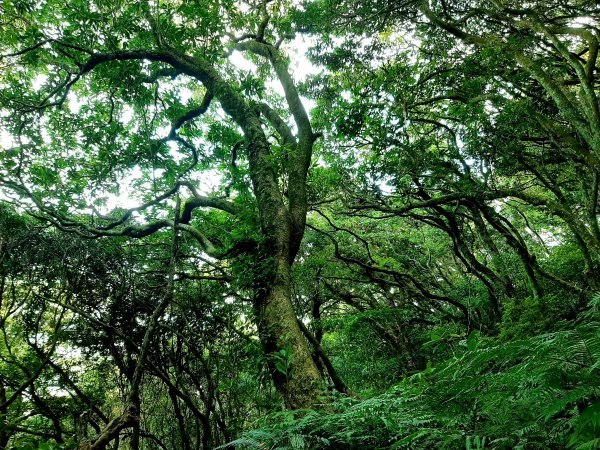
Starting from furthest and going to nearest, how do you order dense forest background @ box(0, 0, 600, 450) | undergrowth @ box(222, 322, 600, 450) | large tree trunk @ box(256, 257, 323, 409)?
1. dense forest background @ box(0, 0, 600, 450)
2. large tree trunk @ box(256, 257, 323, 409)
3. undergrowth @ box(222, 322, 600, 450)

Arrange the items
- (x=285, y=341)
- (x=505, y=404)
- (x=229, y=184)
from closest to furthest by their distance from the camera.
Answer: (x=505, y=404)
(x=285, y=341)
(x=229, y=184)

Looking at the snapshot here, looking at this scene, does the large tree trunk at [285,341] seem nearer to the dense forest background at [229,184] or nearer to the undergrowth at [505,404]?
the dense forest background at [229,184]

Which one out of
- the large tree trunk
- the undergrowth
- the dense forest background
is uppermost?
the dense forest background

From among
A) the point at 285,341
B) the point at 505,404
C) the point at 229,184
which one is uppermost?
the point at 229,184

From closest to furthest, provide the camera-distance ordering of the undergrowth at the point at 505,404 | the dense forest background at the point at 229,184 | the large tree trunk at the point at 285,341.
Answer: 1. the undergrowth at the point at 505,404
2. the large tree trunk at the point at 285,341
3. the dense forest background at the point at 229,184

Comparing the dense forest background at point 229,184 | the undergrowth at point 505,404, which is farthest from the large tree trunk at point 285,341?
the undergrowth at point 505,404

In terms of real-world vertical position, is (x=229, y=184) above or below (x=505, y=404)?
above

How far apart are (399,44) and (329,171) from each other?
3436 millimetres

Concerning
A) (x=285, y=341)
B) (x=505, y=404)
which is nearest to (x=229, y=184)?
(x=285, y=341)

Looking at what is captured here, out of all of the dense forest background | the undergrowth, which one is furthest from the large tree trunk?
the undergrowth

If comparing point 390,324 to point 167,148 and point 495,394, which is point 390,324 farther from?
point 495,394

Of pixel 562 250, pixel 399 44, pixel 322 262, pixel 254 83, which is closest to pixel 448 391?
pixel 254 83

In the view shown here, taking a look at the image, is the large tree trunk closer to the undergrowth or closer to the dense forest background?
the dense forest background

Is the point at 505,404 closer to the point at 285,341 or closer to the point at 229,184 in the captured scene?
the point at 285,341
